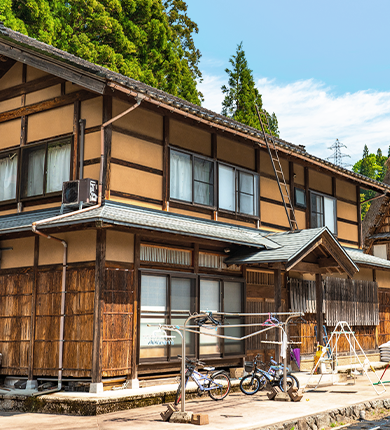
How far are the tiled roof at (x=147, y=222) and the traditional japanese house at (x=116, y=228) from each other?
0.05 meters

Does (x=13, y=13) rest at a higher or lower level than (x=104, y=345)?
higher

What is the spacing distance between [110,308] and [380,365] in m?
11.0

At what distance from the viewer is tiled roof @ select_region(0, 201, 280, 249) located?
10.4 metres

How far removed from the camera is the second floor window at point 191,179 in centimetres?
1323

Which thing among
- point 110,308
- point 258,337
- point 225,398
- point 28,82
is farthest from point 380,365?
point 28,82

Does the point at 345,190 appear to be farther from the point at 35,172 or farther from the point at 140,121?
Result: the point at 35,172

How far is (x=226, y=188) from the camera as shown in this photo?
14648 millimetres

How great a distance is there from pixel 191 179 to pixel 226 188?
140cm

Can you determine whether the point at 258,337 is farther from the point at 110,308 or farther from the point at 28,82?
the point at 28,82

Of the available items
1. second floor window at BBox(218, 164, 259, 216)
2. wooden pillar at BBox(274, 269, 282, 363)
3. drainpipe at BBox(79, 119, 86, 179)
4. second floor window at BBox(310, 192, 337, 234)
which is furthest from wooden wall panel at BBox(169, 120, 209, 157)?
second floor window at BBox(310, 192, 337, 234)

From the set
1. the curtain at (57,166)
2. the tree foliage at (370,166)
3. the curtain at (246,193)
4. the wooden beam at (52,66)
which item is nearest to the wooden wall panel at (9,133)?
the curtain at (57,166)

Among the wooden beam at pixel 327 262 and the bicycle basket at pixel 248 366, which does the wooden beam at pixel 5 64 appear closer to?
the wooden beam at pixel 327 262

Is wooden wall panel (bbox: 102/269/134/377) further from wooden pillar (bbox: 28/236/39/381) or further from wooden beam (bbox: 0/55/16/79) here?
wooden beam (bbox: 0/55/16/79)

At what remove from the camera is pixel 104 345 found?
1080cm
